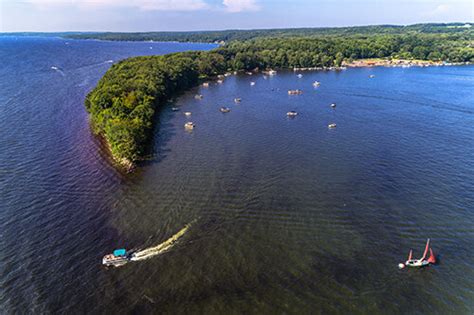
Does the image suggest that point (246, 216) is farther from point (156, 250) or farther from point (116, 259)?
point (116, 259)

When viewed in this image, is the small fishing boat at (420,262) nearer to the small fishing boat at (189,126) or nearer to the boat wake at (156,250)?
the boat wake at (156,250)

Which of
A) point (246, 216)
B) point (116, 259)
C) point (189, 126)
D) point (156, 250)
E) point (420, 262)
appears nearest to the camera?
point (420, 262)

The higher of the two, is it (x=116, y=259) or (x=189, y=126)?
(x=189, y=126)

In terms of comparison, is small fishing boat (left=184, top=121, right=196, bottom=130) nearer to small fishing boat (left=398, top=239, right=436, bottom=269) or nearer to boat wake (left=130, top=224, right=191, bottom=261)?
boat wake (left=130, top=224, right=191, bottom=261)

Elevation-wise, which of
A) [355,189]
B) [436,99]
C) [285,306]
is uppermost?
[436,99]

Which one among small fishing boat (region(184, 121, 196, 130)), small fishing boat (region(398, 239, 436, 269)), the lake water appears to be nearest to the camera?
the lake water

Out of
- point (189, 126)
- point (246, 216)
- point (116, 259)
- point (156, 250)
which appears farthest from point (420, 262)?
point (189, 126)

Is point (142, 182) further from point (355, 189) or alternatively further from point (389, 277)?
point (389, 277)

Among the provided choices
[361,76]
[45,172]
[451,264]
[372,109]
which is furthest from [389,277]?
[361,76]

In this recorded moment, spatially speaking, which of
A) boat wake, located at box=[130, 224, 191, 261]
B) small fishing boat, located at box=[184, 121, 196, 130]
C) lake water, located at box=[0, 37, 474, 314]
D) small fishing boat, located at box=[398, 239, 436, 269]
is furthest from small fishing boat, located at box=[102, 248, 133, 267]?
small fishing boat, located at box=[184, 121, 196, 130]
